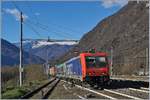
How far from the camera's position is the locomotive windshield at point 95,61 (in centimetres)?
3484

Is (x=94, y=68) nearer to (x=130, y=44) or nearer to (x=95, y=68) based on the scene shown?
(x=95, y=68)

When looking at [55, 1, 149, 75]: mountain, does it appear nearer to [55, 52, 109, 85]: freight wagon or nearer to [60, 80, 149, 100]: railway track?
[55, 52, 109, 85]: freight wagon

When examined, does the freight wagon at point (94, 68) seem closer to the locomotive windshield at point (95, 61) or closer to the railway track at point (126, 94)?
the locomotive windshield at point (95, 61)

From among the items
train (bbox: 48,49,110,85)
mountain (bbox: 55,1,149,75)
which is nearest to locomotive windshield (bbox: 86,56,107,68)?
train (bbox: 48,49,110,85)

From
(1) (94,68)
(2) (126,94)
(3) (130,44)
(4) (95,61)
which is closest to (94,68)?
(1) (94,68)

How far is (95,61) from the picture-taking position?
35000 mm

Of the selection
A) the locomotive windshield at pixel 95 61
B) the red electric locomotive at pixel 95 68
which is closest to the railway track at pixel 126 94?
the red electric locomotive at pixel 95 68

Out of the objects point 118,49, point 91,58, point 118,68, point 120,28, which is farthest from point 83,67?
point 120,28

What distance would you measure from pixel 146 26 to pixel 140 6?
123ft

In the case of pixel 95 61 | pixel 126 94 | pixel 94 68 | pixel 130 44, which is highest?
pixel 130 44

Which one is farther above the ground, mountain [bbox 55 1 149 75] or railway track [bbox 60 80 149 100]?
mountain [bbox 55 1 149 75]

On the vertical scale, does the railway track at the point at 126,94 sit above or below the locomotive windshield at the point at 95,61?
below

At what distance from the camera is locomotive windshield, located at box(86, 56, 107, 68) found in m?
34.8

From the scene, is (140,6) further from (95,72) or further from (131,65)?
(95,72)
